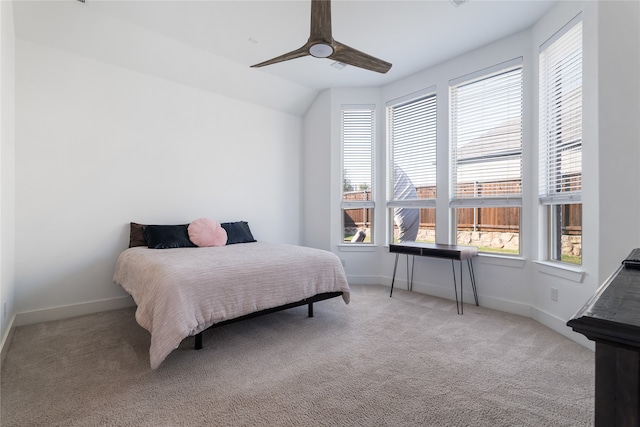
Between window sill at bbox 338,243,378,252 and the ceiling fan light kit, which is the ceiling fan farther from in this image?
window sill at bbox 338,243,378,252

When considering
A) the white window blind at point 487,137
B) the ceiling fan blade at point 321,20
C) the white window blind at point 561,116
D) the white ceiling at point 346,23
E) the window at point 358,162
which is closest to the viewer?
the ceiling fan blade at point 321,20

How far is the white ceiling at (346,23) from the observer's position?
2820mm

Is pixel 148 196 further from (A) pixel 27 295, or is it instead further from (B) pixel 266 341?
(B) pixel 266 341

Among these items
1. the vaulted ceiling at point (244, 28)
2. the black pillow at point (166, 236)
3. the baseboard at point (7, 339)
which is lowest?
the baseboard at point (7, 339)

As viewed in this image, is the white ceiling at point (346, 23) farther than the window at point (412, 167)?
No

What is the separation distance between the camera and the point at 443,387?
191 cm

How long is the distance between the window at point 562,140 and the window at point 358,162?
2189 mm

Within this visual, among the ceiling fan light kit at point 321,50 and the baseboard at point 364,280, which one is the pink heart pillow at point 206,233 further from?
the ceiling fan light kit at point 321,50

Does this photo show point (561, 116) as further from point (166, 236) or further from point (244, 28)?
point (166, 236)

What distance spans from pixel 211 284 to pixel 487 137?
3342 mm

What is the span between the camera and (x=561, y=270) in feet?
9.05

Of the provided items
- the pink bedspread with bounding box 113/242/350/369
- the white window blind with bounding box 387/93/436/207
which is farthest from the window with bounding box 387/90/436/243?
the pink bedspread with bounding box 113/242/350/369

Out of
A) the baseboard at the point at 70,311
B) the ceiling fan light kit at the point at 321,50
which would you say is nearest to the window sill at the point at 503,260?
the ceiling fan light kit at the point at 321,50

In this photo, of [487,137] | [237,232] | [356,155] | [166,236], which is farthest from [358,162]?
[166,236]
